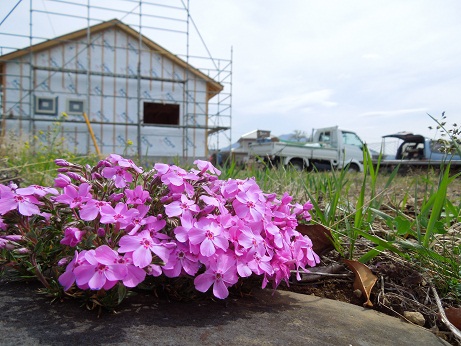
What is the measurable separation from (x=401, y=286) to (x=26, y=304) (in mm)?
1319

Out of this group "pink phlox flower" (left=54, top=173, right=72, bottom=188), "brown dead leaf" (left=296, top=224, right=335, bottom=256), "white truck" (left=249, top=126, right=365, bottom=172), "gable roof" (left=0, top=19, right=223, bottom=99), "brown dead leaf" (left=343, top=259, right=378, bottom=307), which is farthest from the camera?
"white truck" (left=249, top=126, right=365, bottom=172)

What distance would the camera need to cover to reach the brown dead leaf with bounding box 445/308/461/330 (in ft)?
3.99

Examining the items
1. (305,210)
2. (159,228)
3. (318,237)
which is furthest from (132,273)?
(318,237)

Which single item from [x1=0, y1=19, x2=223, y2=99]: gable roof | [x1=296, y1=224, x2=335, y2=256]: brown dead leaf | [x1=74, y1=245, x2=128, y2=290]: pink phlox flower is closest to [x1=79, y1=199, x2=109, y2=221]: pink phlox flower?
[x1=74, y1=245, x2=128, y2=290]: pink phlox flower

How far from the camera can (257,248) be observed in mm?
1039

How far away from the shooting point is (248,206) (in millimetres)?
1121

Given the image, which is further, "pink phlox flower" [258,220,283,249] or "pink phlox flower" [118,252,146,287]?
"pink phlox flower" [258,220,283,249]

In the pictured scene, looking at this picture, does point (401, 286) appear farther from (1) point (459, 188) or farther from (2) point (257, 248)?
(1) point (459, 188)

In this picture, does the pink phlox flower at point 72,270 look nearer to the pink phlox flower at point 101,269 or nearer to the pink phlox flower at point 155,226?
the pink phlox flower at point 101,269

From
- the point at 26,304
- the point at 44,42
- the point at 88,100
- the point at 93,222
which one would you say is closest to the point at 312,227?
the point at 93,222

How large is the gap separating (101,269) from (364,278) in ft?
3.18

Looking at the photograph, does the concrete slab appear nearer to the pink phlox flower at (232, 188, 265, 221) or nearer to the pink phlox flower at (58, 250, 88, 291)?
the pink phlox flower at (58, 250, 88, 291)

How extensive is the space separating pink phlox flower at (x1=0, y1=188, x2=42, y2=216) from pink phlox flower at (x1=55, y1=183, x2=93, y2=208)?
63 millimetres

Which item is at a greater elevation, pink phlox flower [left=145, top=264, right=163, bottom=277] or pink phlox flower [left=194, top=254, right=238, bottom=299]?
pink phlox flower [left=145, top=264, right=163, bottom=277]
